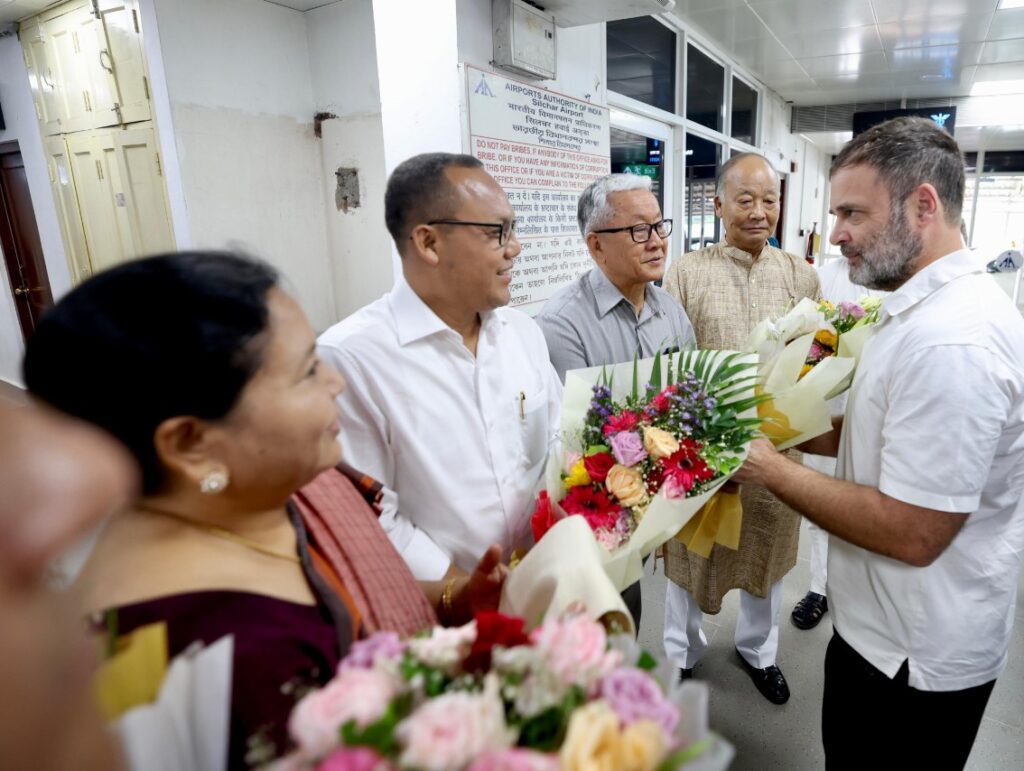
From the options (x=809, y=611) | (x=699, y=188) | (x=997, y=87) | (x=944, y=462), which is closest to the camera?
(x=944, y=462)

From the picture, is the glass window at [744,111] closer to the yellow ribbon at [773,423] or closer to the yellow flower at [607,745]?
the yellow ribbon at [773,423]

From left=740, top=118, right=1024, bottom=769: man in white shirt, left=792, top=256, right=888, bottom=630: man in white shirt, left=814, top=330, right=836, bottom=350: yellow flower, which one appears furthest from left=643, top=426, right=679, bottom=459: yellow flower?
left=792, top=256, right=888, bottom=630: man in white shirt

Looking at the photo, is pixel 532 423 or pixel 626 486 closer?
pixel 626 486

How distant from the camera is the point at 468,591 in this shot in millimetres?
1078

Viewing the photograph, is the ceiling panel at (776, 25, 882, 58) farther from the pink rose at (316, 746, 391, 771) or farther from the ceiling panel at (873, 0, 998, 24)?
the pink rose at (316, 746, 391, 771)

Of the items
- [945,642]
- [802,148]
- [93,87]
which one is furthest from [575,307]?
[802,148]

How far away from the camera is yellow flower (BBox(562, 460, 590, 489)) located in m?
1.24

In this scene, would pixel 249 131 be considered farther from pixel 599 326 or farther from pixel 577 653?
pixel 577 653

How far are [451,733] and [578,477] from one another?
832 mm

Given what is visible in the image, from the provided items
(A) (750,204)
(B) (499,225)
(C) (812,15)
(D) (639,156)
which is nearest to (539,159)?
(A) (750,204)

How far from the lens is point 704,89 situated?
19.4ft

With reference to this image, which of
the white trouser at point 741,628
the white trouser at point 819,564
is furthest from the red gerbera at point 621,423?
the white trouser at point 819,564

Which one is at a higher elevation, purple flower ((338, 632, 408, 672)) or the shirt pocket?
purple flower ((338, 632, 408, 672))

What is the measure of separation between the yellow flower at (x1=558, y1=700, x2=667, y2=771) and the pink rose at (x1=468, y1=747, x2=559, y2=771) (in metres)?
0.02
